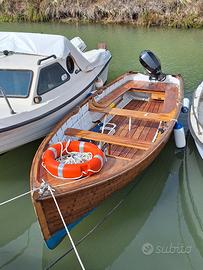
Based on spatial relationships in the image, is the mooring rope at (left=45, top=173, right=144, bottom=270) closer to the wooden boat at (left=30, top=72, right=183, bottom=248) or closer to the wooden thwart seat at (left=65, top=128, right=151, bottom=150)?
the wooden boat at (left=30, top=72, right=183, bottom=248)

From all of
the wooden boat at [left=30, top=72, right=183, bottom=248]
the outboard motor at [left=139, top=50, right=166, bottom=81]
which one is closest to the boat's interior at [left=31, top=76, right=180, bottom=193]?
the wooden boat at [left=30, top=72, right=183, bottom=248]

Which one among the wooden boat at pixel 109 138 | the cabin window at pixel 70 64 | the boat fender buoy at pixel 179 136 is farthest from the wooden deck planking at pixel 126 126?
the cabin window at pixel 70 64

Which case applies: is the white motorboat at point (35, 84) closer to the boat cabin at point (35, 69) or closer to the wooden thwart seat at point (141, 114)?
the boat cabin at point (35, 69)

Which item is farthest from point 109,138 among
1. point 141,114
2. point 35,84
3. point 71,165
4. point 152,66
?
point 152,66

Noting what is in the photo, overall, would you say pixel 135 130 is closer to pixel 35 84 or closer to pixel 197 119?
pixel 197 119

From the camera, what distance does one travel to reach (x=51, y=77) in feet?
21.1

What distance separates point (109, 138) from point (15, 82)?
6.50 feet

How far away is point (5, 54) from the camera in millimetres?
6605

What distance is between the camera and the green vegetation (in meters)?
16.1

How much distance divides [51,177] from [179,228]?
193 centimetres

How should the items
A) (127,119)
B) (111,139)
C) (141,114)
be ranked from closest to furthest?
(111,139), (141,114), (127,119)

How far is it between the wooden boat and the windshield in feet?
2.88

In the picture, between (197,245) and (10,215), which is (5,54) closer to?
(10,215)

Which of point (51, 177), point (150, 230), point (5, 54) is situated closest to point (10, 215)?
point (51, 177)
